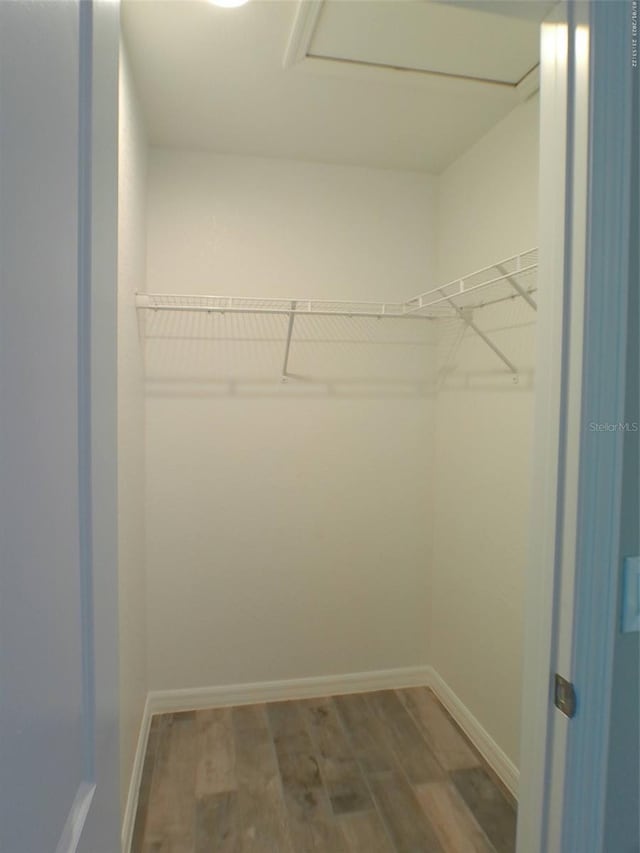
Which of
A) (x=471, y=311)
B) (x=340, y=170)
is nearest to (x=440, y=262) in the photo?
(x=471, y=311)

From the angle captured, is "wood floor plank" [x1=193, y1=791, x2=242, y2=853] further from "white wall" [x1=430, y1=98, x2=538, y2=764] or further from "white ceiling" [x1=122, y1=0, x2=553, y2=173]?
"white ceiling" [x1=122, y1=0, x2=553, y2=173]

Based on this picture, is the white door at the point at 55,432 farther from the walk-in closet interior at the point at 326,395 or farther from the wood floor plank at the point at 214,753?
the wood floor plank at the point at 214,753

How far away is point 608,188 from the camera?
2.39ft

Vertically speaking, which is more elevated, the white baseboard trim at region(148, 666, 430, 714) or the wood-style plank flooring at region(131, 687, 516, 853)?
the white baseboard trim at region(148, 666, 430, 714)

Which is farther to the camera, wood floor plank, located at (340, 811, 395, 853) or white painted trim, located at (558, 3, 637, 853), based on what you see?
wood floor plank, located at (340, 811, 395, 853)

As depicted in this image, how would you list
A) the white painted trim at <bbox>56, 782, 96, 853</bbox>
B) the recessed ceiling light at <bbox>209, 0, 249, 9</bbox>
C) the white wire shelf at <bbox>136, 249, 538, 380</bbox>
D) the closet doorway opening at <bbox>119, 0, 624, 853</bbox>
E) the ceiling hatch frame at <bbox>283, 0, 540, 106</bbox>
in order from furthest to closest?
1. the white wire shelf at <bbox>136, 249, 538, 380</bbox>
2. the closet doorway opening at <bbox>119, 0, 624, 853</bbox>
3. the ceiling hatch frame at <bbox>283, 0, 540, 106</bbox>
4. the recessed ceiling light at <bbox>209, 0, 249, 9</bbox>
5. the white painted trim at <bbox>56, 782, 96, 853</bbox>

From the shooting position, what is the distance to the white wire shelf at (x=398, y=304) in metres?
1.92

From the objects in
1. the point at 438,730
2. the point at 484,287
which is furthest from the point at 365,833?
the point at 484,287

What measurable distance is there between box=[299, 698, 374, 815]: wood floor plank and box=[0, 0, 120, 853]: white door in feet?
4.61

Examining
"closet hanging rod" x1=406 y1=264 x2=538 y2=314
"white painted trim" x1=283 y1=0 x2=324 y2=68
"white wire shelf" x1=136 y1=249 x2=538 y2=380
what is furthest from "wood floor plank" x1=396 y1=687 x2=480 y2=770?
"white painted trim" x1=283 y1=0 x2=324 y2=68

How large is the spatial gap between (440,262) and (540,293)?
1.78 meters

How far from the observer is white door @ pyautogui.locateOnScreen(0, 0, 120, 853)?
39 centimetres

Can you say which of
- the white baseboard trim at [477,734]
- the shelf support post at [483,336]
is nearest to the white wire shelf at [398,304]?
the shelf support post at [483,336]

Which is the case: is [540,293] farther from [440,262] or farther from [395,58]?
[440,262]
